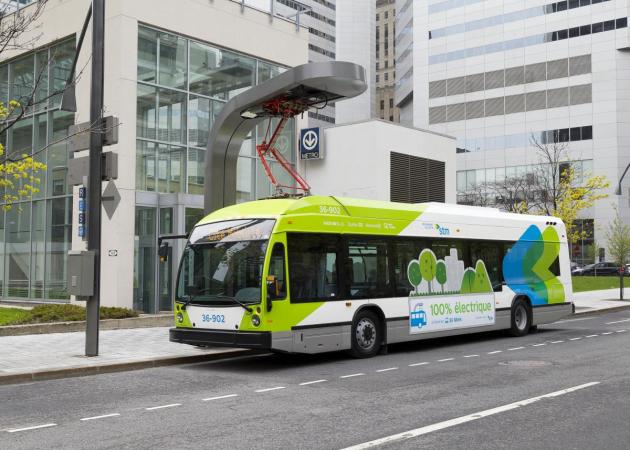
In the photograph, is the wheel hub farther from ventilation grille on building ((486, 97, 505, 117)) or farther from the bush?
ventilation grille on building ((486, 97, 505, 117))

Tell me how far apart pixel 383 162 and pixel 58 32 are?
40.9 feet

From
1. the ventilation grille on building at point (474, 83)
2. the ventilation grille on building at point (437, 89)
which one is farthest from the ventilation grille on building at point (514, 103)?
the ventilation grille on building at point (437, 89)

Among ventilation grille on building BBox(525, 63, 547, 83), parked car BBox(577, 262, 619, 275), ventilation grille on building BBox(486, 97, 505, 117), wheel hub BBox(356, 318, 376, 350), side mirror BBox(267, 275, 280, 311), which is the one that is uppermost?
ventilation grille on building BBox(525, 63, 547, 83)

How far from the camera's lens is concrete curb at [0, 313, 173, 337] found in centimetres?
1616

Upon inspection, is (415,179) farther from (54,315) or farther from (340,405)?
(340,405)

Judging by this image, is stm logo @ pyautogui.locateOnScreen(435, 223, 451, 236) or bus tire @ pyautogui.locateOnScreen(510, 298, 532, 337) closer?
stm logo @ pyautogui.locateOnScreen(435, 223, 451, 236)

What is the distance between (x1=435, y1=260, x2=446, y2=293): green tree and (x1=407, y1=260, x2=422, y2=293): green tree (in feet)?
2.02

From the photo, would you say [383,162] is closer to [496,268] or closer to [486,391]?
[496,268]

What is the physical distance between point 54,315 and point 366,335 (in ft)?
27.4

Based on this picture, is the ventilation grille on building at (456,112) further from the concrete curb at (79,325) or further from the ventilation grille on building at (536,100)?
the concrete curb at (79,325)

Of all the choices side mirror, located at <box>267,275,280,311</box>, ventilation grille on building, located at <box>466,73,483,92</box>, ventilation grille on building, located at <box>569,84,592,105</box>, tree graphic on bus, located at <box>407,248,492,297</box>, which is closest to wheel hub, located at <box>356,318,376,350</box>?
tree graphic on bus, located at <box>407,248,492,297</box>

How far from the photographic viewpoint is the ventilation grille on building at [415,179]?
28375mm

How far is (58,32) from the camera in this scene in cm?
2345

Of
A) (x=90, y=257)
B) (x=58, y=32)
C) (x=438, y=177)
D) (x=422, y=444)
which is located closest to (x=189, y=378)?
(x=90, y=257)
